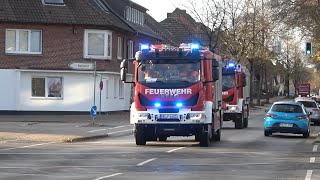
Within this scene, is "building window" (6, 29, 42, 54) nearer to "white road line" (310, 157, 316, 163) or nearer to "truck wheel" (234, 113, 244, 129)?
"truck wheel" (234, 113, 244, 129)

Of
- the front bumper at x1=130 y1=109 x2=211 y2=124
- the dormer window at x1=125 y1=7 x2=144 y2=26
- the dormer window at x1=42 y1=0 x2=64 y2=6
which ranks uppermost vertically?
the dormer window at x1=125 y1=7 x2=144 y2=26

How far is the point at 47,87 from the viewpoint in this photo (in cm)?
4509

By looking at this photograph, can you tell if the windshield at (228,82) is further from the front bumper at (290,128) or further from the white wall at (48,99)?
the white wall at (48,99)

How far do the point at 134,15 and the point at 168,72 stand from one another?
3769cm

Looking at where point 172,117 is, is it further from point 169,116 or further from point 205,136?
point 205,136

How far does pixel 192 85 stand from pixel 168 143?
11.5ft

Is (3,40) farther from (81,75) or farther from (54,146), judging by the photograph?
(54,146)

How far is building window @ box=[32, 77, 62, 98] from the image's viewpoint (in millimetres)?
44906

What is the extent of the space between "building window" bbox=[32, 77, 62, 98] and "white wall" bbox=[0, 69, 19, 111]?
1.45 metres

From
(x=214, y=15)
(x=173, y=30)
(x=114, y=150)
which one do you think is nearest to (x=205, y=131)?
(x=114, y=150)

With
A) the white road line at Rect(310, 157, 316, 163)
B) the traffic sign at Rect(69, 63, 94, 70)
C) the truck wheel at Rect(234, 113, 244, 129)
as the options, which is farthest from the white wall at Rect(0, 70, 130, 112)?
the white road line at Rect(310, 157, 316, 163)

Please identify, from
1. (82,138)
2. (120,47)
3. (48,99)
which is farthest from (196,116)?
(120,47)

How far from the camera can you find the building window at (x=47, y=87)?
44906mm

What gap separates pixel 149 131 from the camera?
2073 cm
